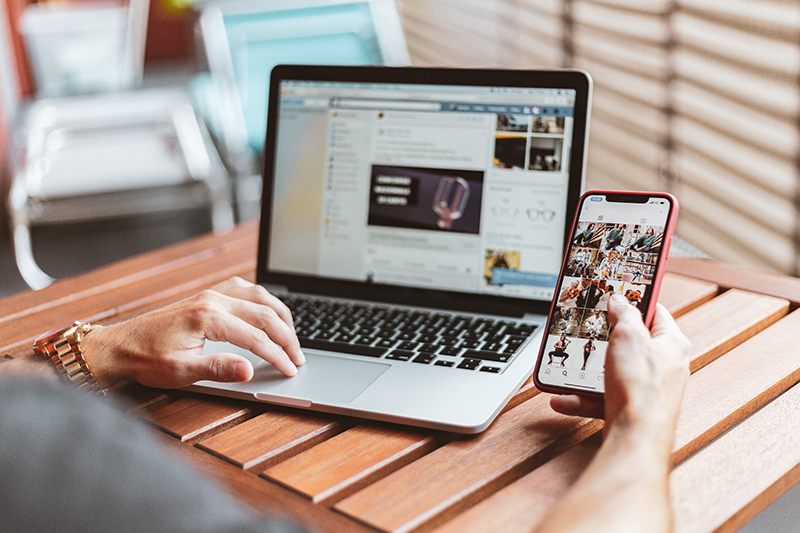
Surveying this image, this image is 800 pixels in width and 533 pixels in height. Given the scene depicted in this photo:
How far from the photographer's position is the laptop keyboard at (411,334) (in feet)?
2.81

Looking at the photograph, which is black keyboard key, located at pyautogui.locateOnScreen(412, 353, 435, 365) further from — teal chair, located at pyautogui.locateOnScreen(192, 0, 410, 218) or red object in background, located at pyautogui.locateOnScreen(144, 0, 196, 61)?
red object in background, located at pyautogui.locateOnScreen(144, 0, 196, 61)

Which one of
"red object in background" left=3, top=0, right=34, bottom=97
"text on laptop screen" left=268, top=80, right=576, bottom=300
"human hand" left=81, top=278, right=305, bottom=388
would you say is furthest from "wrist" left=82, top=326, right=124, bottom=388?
"red object in background" left=3, top=0, right=34, bottom=97

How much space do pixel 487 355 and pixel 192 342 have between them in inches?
14.1

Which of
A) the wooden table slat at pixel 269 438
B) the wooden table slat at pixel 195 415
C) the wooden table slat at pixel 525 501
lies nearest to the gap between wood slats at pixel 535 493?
the wooden table slat at pixel 525 501

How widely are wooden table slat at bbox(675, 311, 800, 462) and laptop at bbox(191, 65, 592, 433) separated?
19cm

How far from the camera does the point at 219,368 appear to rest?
780 mm

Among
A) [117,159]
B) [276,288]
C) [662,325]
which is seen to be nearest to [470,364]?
[662,325]

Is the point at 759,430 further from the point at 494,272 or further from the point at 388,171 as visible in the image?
the point at 388,171

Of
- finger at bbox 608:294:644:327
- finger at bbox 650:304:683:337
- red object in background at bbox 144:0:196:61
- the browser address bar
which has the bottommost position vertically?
finger at bbox 650:304:683:337

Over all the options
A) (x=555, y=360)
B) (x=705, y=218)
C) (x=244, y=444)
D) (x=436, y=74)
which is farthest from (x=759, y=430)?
(x=705, y=218)

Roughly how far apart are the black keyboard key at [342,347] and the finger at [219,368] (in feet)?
0.48

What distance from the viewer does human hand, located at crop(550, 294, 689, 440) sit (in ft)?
1.95

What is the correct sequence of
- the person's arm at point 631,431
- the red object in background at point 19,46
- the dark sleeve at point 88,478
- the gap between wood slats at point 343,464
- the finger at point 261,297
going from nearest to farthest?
the dark sleeve at point 88,478 → the person's arm at point 631,431 → the gap between wood slats at point 343,464 → the finger at point 261,297 → the red object in background at point 19,46

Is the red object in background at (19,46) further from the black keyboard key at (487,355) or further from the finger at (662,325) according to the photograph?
the finger at (662,325)
